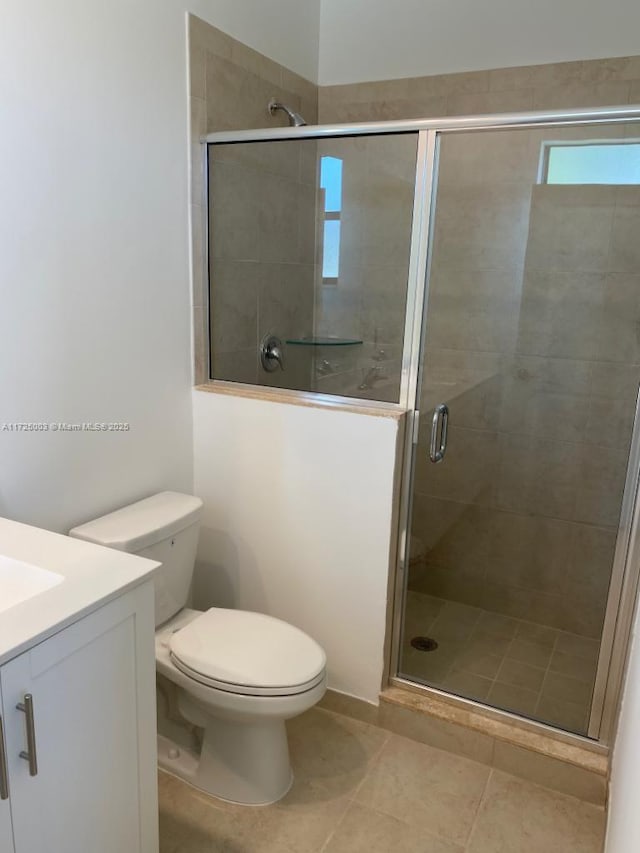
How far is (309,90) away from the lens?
2730mm

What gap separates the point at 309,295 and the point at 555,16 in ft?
4.39

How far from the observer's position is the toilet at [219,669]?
1.74 meters

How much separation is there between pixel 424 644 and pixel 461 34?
2.31 m

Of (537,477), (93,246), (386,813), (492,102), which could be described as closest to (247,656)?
(386,813)

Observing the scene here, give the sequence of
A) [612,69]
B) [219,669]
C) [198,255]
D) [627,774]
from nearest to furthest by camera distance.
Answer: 1. [627,774]
2. [219,669]
3. [198,255]
4. [612,69]

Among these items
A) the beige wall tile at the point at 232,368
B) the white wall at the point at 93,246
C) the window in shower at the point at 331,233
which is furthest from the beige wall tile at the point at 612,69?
the beige wall tile at the point at 232,368

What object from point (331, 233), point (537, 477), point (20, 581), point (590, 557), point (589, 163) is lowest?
point (590, 557)

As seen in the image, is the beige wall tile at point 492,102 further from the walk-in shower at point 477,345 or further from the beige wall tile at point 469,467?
the beige wall tile at point 469,467

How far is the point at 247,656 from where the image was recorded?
1.80 metres

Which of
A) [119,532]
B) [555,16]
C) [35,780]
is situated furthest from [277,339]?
[35,780]

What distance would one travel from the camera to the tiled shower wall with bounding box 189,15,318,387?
7.09 feet

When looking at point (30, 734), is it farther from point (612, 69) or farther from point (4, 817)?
point (612, 69)

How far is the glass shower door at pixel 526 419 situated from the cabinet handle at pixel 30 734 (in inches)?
53.0

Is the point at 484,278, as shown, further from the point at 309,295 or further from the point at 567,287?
the point at 309,295
